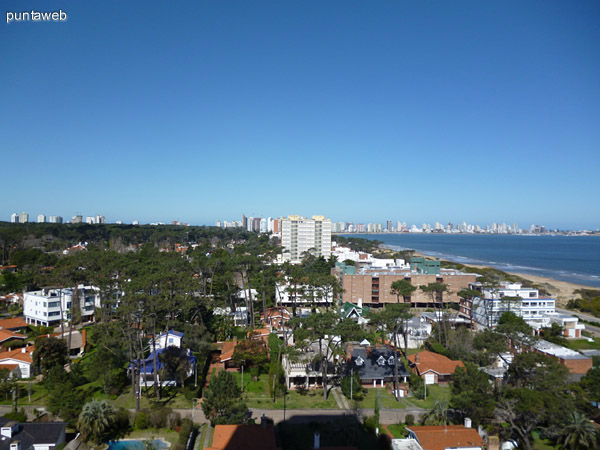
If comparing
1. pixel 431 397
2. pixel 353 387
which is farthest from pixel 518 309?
pixel 353 387

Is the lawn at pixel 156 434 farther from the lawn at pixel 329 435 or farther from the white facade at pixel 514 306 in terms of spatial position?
the white facade at pixel 514 306

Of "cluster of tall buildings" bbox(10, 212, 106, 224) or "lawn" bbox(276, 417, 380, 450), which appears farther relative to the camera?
"cluster of tall buildings" bbox(10, 212, 106, 224)

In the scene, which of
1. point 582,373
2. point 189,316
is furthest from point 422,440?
point 189,316

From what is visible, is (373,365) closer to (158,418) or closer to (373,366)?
(373,366)

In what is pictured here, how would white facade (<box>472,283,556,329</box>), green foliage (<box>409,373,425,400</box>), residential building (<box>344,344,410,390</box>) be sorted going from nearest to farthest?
green foliage (<box>409,373,425,400</box>) → residential building (<box>344,344,410,390</box>) → white facade (<box>472,283,556,329</box>)

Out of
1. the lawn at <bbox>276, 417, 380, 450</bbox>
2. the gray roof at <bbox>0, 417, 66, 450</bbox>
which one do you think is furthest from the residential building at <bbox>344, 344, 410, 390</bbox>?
the gray roof at <bbox>0, 417, 66, 450</bbox>

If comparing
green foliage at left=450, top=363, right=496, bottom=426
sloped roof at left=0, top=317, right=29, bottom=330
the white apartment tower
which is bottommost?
sloped roof at left=0, top=317, right=29, bottom=330

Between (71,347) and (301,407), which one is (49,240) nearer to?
(71,347)

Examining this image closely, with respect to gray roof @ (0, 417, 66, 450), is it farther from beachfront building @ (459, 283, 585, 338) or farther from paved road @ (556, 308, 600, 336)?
paved road @ (556, 308, 600, 336)
